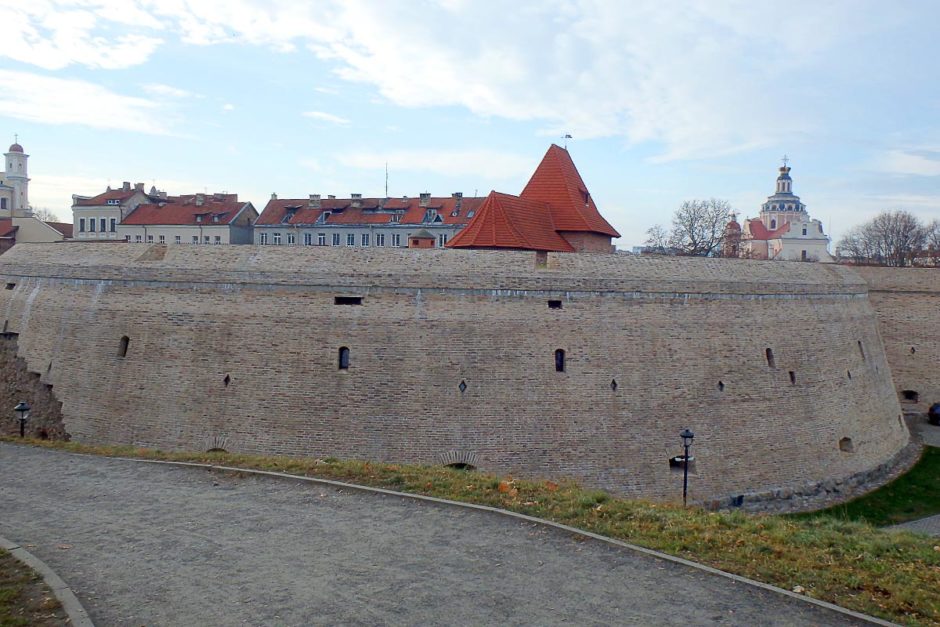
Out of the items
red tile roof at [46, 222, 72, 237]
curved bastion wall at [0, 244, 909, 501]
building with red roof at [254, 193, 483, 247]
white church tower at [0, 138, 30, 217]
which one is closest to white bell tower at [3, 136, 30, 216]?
white church tower at [0, 138, 30, 217]

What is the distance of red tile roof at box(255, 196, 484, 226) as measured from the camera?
43.8 meters

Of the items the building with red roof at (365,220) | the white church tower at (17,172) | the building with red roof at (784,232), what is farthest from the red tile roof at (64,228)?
the building with red roof at (784,232)

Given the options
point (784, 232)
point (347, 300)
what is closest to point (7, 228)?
point (347, 300)

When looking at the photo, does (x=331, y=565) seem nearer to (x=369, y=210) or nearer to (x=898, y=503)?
(x=898, y=503)

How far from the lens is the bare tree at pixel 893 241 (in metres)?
54.2

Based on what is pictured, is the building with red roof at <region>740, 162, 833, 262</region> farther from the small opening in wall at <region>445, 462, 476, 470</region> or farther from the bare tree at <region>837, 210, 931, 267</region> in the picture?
the small opening in wall at <region>445, 462, 476, 470</region>

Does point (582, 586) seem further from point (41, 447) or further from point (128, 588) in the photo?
point (41, 447)

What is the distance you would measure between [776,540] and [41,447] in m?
12.5

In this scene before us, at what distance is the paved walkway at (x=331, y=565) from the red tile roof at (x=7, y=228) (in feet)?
131

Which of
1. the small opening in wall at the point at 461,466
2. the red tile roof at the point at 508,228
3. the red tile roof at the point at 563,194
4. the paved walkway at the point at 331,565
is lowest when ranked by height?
the small opening in wall at the point at 461,466

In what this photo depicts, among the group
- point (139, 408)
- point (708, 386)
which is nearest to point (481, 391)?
point (708, 386)

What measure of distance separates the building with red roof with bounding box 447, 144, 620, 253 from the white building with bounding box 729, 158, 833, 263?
31.7m

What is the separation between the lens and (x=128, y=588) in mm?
7316

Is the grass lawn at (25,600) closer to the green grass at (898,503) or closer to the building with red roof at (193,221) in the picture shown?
the green grass at (898,503)
